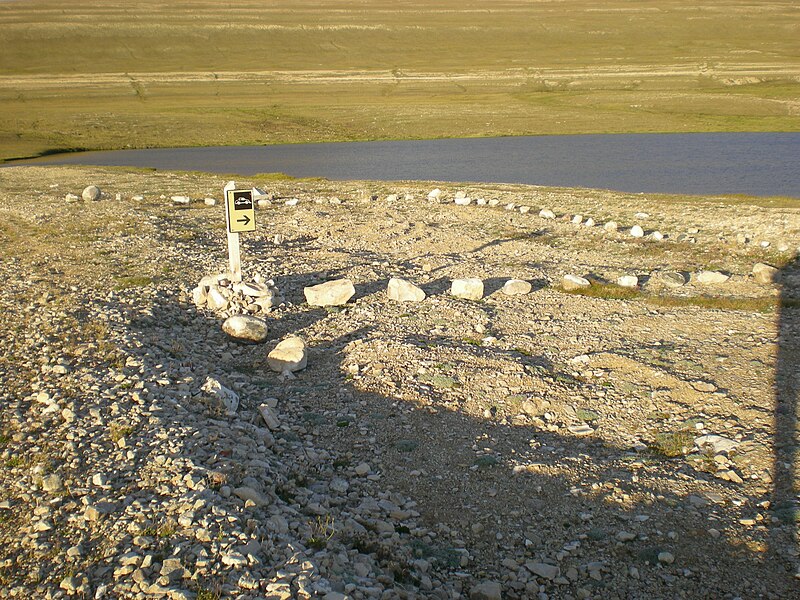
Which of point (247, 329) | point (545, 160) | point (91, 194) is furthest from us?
point (545, 160)

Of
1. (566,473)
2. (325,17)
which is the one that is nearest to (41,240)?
(566,473)

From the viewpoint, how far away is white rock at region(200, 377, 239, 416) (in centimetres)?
960

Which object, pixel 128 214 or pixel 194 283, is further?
pixel 128 214

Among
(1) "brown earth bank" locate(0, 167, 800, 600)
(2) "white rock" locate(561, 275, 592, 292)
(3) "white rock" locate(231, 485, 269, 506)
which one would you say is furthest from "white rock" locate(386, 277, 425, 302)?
(3) "white rock" locate(231, 485, 269, 506)

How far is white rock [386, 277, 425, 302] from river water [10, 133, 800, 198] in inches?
1101

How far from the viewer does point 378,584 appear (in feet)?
21.2

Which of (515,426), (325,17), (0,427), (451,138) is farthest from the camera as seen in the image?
(325,17)

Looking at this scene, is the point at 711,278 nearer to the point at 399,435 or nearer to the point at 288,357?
the point at 288,357

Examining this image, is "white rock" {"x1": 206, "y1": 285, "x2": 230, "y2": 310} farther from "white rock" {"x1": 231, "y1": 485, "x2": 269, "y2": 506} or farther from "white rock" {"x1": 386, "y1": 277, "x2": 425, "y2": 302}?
"white rock" {"x1": 231, "y1": 485, "x2": 269, "y2": 506}

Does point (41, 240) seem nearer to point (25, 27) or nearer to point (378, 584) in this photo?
point (378, 584)

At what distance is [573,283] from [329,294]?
5441 mm

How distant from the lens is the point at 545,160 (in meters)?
53.7

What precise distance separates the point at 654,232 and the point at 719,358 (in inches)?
496

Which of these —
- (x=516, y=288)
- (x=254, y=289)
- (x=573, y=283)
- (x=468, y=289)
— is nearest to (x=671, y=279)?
(x=573, y=283)
